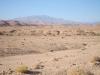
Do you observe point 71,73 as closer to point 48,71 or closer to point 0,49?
point 48,71

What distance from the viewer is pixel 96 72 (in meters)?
13.3

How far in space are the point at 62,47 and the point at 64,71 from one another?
1785 centimetres

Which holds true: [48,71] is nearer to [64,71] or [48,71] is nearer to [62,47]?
[64,71]

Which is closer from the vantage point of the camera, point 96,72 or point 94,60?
point 96,72

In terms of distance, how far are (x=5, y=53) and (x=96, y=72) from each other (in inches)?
510

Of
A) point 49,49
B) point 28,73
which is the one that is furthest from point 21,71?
A: point 49,49

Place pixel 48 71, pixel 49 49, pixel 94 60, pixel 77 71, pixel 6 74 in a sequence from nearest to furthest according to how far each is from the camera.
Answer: pixel 77 71 → pixel 6 74 → pixel 48 71 → pixel 94 60 → pixel 49 49

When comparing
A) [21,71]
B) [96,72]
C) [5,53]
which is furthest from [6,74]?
[5,53]

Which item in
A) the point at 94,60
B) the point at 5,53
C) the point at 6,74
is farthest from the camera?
the point at 5,53

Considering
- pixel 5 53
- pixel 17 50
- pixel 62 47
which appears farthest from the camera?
pixel 62 47

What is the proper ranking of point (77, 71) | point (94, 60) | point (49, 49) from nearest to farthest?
point (77, 71) < point (94, 60) < point (49, 49)

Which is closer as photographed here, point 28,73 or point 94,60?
point 28,73

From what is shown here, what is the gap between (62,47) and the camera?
31.1 m

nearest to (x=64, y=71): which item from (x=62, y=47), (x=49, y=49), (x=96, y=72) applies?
(x=96, y=72)
